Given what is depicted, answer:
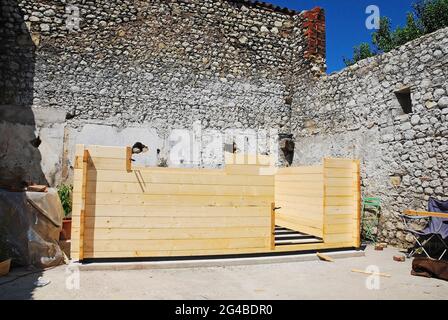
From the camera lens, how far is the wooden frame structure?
15.8 feet

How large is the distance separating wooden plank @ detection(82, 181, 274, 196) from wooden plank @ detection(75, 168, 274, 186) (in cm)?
5

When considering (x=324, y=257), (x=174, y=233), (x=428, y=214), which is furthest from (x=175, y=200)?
(x=428, y=214)

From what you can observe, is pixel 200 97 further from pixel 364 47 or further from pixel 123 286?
pixel 364 47

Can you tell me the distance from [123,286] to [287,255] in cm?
263

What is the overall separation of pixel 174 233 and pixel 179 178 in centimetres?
77

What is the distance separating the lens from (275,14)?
10.0 meters

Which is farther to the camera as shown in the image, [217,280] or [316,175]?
[316,175]

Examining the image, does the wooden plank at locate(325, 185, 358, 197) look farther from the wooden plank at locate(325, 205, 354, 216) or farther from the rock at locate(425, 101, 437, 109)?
the rock at locate(425, 101, 437, 109)

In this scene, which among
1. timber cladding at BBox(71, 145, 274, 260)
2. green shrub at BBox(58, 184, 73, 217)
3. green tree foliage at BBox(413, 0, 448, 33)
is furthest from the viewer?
green tree foliage at BBox(413, 0, 448, 33)

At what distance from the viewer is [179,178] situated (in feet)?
17.0

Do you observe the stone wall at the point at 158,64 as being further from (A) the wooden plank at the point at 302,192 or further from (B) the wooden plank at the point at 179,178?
(B) the wooden plank at the point at 179,178

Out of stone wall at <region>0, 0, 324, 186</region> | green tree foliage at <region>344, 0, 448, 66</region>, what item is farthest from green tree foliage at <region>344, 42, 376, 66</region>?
stone wall at <region>0, 0, 324, 186</region>

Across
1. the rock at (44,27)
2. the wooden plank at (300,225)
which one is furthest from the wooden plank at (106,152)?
the rock at (44,27)
